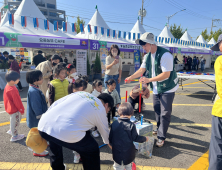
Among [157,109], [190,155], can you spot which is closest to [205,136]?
[190,155]

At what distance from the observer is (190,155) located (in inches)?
102

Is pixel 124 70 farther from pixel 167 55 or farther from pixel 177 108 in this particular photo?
pixel 167 55

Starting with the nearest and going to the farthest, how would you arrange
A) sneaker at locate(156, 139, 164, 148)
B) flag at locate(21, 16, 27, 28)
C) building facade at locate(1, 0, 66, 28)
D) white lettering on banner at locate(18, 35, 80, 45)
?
sneaker at locate(156, 139, 164, 148)
white lettering on banner at locate(18, 35, 80, 45)
flag at locate(21, 16, 27, 28)
building facade at locate(1, 0, 66, 28)

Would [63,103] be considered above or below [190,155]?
above

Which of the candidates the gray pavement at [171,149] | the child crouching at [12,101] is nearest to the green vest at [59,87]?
the child crouching at [12,101]

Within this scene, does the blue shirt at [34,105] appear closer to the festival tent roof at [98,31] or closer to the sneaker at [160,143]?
the sneaker at [160,143]

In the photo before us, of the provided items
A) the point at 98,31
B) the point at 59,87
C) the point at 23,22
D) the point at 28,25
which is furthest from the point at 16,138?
the point at 98,31

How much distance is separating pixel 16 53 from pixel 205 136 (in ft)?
55.9

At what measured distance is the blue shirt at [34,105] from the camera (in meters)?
2.46

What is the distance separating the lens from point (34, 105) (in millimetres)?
2449

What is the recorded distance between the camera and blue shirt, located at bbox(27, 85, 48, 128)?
8.05ft

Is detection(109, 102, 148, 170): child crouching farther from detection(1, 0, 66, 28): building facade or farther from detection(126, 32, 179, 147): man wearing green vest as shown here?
detection(1, 0, 66, 28): building facade

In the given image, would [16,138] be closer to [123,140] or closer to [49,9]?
[123,140]

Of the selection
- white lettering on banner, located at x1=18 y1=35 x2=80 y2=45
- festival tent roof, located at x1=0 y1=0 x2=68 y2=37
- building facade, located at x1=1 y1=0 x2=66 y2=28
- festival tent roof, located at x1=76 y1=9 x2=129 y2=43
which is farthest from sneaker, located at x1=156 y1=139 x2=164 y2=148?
building facade, located at x1=1 y1=0 x2=66 y2=28
